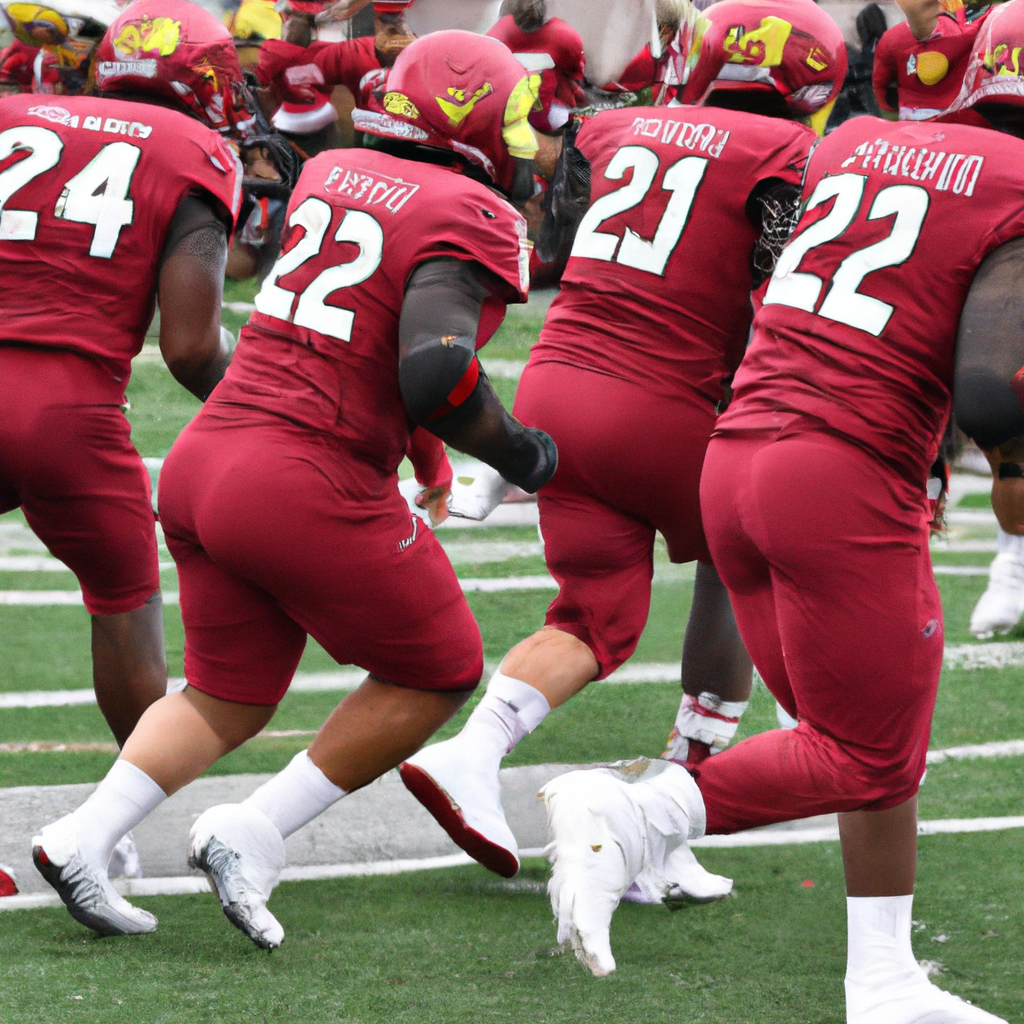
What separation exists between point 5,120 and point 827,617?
2389 mm

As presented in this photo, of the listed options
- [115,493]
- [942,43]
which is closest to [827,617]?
[115,493]

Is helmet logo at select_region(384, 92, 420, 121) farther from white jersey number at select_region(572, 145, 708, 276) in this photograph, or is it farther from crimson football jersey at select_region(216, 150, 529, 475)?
white jersey number at select_region(572, 145, 708, 276)

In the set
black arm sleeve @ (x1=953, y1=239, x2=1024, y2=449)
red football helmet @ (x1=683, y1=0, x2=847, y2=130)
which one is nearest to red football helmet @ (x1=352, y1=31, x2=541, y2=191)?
red football helmet @ (x1=683, y1=0, x2=847, y2=130)

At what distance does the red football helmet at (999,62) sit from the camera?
275 cm

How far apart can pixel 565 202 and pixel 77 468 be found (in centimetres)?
141

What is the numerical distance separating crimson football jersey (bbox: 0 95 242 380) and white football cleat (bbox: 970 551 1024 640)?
397 cm

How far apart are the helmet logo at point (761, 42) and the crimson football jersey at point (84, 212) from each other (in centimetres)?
133

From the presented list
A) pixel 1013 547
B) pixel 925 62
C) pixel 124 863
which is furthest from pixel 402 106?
pixel 925 62

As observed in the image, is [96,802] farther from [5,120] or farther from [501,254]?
[5,120]

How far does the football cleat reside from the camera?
3611 millimetres

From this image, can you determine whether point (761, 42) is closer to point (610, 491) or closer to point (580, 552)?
point (610, 491)

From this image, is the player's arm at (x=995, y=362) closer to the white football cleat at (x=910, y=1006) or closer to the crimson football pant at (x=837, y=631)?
the crimson football pant at (x=837, y=631)

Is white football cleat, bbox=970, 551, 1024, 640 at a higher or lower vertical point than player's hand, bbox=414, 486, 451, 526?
lower

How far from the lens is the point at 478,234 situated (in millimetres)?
3033
